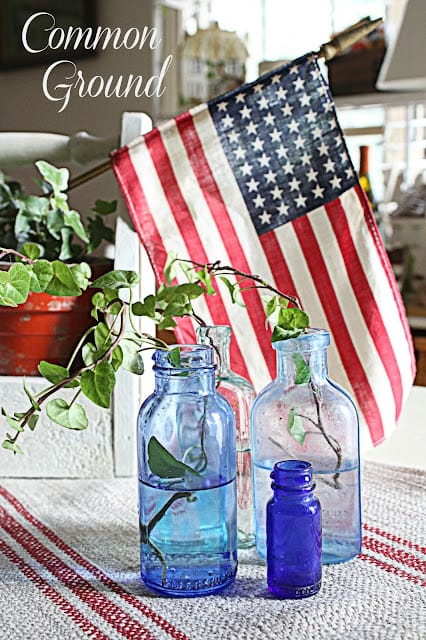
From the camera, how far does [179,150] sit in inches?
41.5

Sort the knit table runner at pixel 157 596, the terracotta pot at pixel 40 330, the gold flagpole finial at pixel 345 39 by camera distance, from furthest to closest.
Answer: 1. the gold flagpole finial at pixel 345 39
2. the terracotta pot at pixel 40 330
3. the knit table runner at pixel 157 596

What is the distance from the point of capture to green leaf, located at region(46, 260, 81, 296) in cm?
62

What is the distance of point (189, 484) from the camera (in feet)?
1.99

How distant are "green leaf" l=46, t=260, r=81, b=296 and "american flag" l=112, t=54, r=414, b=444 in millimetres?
419

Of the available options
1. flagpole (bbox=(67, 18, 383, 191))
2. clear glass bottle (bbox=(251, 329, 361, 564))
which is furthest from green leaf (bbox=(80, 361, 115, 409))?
flagpole (bbox=(67, 18, 383, 191))

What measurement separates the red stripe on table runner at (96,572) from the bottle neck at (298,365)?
0.20 metres

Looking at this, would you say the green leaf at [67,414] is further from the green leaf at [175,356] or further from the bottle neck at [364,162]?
the bottle neck at [364,162]

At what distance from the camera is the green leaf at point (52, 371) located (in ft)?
1.98

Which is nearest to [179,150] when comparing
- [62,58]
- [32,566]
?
[32,566]

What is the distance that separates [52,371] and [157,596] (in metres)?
0.18

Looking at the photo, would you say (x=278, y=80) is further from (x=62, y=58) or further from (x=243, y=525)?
(x=62, y=58)

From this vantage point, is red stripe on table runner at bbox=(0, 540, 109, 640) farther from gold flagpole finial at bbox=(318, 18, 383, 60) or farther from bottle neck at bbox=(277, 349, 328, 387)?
gold flagpole finial at bbox=(318, 18, 383, 60)

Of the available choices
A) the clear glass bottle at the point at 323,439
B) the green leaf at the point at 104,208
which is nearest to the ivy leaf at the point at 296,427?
the clear glass bottle at the point at 323,439

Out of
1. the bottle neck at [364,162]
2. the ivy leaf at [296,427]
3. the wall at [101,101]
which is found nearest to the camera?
the ivy leaf at [296,427]
